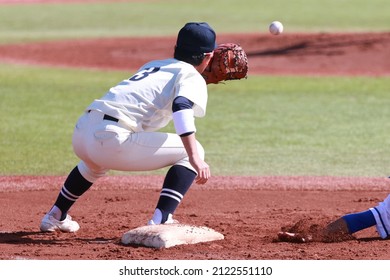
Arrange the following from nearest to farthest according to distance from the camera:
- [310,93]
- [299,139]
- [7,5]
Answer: [299,139] < [310,93] < [7,5]

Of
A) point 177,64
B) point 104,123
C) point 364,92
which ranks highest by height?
point 177,64

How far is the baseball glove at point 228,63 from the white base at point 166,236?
109 cm

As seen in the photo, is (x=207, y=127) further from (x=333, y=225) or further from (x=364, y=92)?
(x=333, y=225)

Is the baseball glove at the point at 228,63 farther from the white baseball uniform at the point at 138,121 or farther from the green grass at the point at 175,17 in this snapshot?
the green grass at the point at 175,17

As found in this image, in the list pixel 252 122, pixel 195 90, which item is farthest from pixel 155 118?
pixel 252 122

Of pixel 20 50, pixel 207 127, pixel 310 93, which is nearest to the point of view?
pixel 207 127

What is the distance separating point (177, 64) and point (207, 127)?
642 cm

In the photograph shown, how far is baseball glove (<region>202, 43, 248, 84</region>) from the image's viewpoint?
593cm

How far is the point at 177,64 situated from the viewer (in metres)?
5.75

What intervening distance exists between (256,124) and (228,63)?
647 centimetres

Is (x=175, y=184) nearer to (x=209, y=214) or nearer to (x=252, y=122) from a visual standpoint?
(x=209, y=214)

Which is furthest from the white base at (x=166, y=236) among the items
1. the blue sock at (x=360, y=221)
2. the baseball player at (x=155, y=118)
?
the blue sock at (x=360, y=221)

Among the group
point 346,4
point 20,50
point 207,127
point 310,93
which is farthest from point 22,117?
point 346,4

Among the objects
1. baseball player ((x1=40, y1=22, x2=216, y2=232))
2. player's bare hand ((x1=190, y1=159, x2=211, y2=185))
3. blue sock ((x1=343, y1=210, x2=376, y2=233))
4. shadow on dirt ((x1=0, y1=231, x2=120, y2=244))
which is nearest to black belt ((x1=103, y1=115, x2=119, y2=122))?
baseball player ((x1=40, y1=22, x2=216, y2=232))
